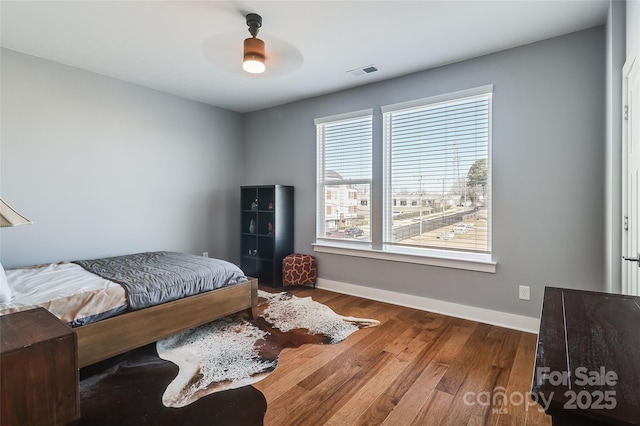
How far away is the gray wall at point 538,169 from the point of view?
2.53 metres

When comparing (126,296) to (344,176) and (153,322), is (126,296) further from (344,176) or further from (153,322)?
Answer: (344,176)

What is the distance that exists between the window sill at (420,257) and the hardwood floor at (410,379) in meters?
0.55

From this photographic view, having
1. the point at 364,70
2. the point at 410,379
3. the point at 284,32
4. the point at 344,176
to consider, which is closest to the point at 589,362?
the point at 410,379

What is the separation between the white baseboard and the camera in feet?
9.26

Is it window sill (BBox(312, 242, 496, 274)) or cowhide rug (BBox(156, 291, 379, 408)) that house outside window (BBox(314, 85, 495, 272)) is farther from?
→ cowhide rug (BBox(156, 291, 379, 408))

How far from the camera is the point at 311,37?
8.73 ft

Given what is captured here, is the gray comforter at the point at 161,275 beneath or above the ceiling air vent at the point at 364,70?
beneath

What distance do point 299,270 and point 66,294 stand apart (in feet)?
8.10

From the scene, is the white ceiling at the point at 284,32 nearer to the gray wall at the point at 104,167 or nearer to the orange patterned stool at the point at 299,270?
the gray wall at the point at 104,167

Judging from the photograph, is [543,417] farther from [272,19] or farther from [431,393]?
[272,19]

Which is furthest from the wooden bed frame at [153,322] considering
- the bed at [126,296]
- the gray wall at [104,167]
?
the gray wall at [104,167]

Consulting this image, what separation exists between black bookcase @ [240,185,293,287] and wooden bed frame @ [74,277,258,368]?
1.35 meters

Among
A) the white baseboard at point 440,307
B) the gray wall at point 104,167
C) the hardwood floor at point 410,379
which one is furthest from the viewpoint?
the gray wall at point 104,167

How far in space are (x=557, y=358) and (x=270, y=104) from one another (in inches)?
173
